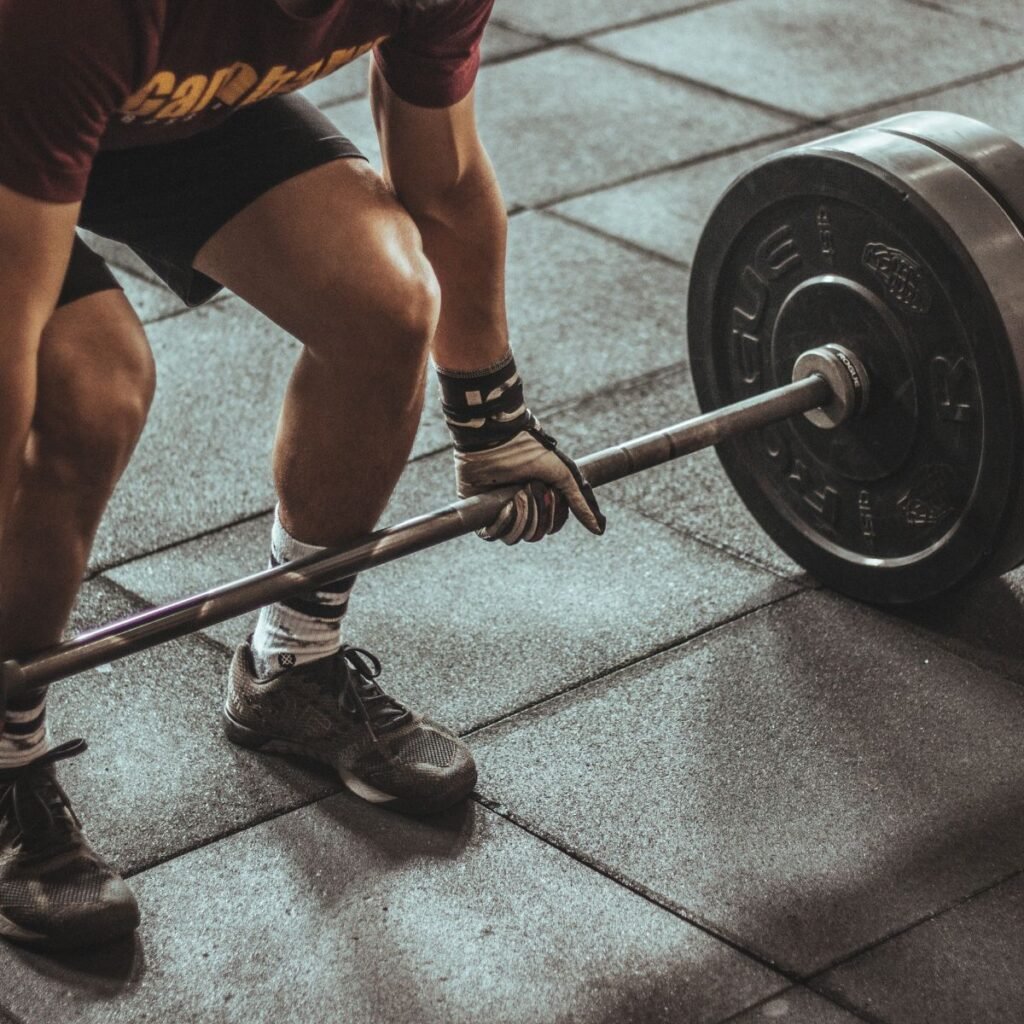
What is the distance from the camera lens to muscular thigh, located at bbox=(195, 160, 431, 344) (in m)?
1.81

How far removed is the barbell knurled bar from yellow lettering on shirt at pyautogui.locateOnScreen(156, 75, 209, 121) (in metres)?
0.53

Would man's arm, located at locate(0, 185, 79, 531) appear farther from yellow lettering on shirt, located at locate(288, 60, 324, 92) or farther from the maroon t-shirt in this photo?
yellow lettering on shirt, located at locate(288, 60, 324, 92)

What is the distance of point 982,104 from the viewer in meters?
4.35

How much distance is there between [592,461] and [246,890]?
0.70 m

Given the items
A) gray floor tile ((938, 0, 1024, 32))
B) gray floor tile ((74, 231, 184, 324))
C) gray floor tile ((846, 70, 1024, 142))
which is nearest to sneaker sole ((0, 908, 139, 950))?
gray floor tile ((74, 231, 184, 324))

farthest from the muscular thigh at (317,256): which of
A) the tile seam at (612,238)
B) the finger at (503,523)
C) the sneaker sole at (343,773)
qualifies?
the tile seam at (612,238)

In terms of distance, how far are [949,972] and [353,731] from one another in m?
0.81

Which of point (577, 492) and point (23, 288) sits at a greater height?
point (23, 288)

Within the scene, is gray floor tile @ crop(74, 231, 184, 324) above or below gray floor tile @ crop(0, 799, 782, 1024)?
below

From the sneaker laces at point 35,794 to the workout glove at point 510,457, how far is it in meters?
0.59

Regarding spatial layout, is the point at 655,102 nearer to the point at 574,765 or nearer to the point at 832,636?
the point at 832,636

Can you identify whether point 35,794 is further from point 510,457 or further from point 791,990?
point 791,990

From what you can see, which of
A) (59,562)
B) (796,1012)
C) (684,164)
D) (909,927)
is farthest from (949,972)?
(684,164)

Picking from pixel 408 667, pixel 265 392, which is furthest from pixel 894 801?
pixel 265 392
